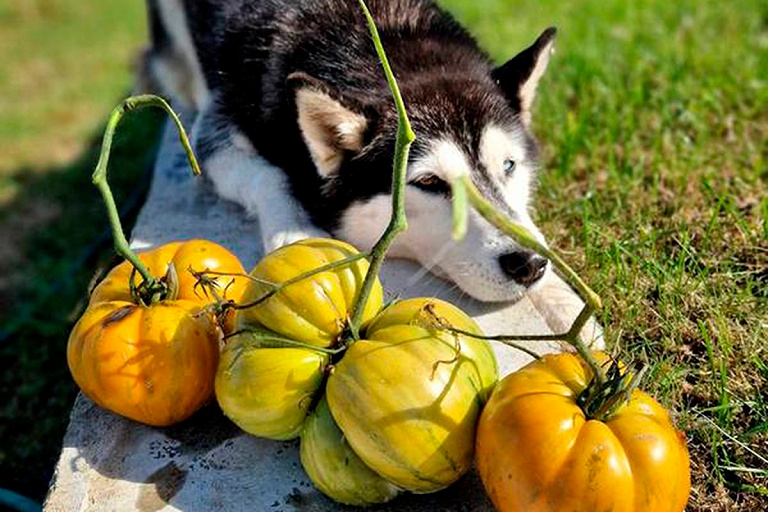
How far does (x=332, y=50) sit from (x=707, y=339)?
59.6 inches

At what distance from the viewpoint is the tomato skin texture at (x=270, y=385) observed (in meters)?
1.73

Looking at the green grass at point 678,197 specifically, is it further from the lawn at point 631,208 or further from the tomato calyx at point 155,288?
the tomato calyx at point 155,288

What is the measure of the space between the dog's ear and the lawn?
16.0 inches

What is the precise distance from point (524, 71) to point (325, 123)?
0.69 m

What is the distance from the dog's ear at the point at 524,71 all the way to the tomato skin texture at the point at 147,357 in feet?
4.46

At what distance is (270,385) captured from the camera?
1723mm

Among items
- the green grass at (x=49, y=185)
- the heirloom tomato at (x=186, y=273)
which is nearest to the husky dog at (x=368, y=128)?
the heirloom tomato at (x=186, y=273)

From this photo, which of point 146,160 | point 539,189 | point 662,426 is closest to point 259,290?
point 662,426

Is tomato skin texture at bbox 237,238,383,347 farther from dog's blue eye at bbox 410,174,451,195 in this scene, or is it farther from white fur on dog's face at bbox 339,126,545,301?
dog's blue eye at bbox 410,174,451,195

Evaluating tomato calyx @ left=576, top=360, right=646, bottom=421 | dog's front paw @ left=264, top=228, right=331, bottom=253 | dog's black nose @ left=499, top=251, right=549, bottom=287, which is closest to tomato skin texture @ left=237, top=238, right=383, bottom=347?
tomato calyx @ left=576, top=360, right=646, bottom=421

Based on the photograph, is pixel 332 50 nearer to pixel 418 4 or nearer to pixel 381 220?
pixel 418 4

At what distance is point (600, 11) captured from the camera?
4980 mm

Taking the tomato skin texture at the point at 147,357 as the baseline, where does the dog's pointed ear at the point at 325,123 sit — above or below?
above

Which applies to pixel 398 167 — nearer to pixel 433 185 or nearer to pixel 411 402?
pixel 411 402
